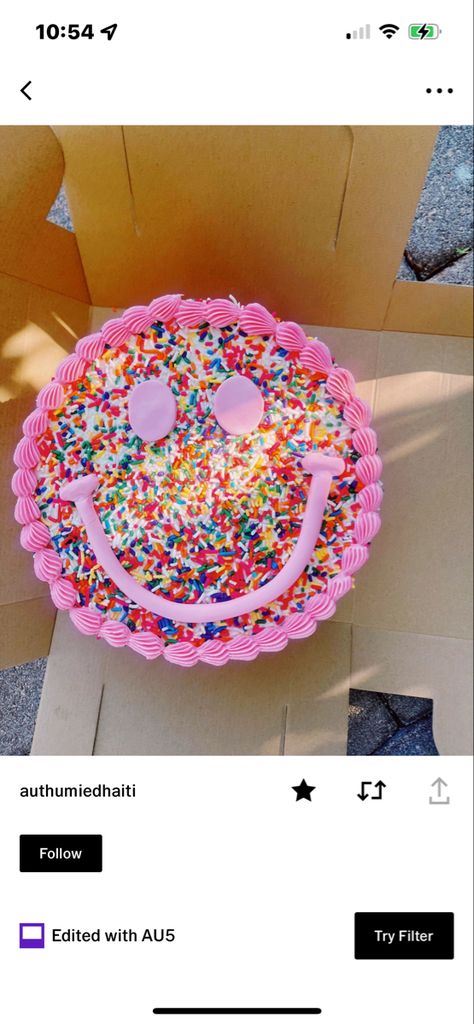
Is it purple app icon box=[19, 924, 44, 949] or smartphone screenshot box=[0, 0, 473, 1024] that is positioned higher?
smartphone screenshot box=[0, 0, 473, 1024]

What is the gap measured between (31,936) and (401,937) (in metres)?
0.40

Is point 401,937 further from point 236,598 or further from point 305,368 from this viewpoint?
point 305,368

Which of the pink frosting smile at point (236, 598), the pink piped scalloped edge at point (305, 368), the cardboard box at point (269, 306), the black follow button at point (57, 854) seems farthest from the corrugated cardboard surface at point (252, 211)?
the black follow button at point (57, 854)

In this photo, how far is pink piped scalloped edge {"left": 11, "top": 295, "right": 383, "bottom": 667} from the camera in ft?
3.04

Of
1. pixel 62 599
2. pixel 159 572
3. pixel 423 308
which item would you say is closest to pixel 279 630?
pixel 159 572

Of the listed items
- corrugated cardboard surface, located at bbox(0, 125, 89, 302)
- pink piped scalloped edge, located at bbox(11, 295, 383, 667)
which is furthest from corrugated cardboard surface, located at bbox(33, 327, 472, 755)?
corrugated cardboard surface, located at bbox(0, 125, 89, 302)

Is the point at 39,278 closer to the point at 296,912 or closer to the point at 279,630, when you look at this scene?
the point at 279,630

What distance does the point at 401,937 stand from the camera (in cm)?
85

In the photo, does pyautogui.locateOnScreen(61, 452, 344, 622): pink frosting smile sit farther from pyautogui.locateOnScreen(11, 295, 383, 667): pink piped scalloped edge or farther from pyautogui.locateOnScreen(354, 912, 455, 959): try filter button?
pyautogui.locateOnScreen(354, 912, 455, 959): try filter button

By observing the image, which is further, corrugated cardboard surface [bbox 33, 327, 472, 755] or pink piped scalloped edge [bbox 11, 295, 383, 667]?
corrugated cardboard surface [bbox 33, 327, 472, 755]

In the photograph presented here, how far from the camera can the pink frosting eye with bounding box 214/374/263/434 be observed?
0.91m

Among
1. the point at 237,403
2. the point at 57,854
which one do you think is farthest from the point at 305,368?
the point at 57,854
